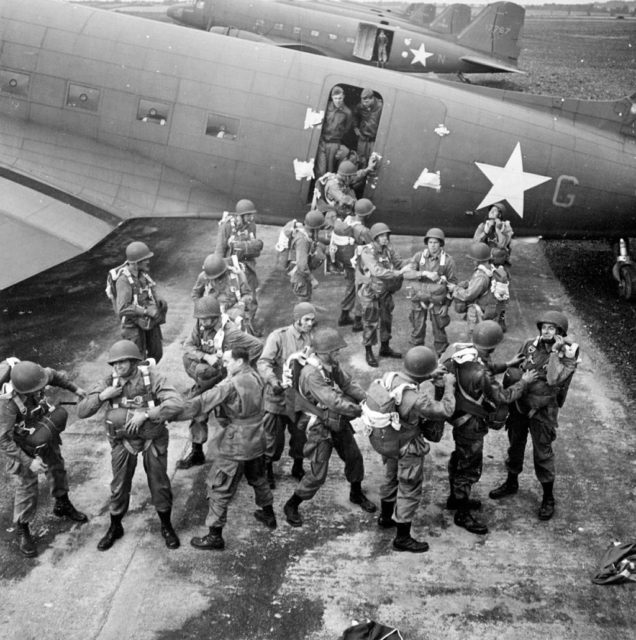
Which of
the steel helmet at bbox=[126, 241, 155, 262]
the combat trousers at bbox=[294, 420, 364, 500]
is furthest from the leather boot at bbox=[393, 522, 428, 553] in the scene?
the steel helmet at bbox=[126, 241, 155, 262]

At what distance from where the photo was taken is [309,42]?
2434cm

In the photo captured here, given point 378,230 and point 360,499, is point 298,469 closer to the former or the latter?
point 360,499

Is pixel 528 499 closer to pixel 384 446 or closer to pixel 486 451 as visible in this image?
pixel 486 451

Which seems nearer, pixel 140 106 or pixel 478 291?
pixel 478 291

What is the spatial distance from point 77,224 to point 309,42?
16.8 metres

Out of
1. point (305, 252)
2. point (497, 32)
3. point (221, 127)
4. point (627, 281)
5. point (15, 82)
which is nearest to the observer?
point (305, 252)

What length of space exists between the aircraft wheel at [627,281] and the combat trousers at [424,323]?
4070mm

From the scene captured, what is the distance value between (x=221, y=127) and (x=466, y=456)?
262 inches

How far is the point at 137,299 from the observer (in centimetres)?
791

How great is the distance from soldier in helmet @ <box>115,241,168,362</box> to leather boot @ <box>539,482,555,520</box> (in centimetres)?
449

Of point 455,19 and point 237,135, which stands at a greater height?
point 455,19

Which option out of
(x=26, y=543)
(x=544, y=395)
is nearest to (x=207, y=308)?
(x=26, y=543)

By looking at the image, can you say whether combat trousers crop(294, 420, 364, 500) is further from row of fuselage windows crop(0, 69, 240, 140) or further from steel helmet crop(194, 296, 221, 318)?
row of fuselage windows crop(0, 69, 240, 140)

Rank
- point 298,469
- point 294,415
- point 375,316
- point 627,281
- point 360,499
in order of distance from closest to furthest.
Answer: point 294,415 < point 360,499 < point 298,469 < point 375,316 < point 627,281
